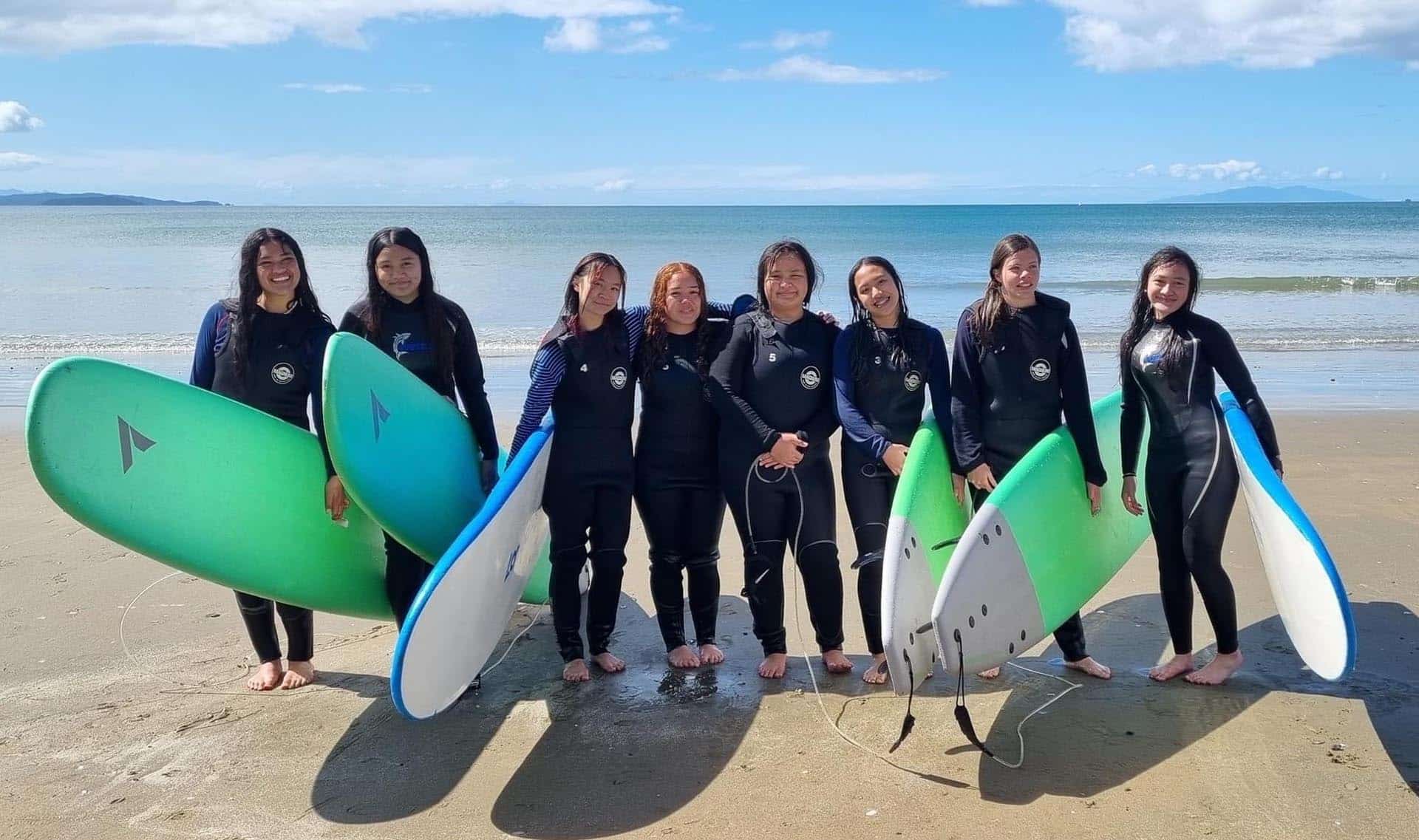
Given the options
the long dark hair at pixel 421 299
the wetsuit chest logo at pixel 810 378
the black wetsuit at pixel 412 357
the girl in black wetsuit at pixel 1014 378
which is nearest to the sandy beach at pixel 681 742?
the black wetsuit at pixel 412 357

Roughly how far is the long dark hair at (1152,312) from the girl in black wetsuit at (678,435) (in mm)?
1309

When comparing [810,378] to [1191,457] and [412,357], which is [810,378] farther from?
[412,357]

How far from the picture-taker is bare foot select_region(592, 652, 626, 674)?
3.55m

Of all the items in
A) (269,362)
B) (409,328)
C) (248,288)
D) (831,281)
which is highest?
(248,288)

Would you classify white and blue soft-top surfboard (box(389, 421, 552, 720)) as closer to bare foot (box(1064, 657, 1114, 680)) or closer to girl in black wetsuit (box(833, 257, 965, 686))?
girl in black wetsuit (box(833, 257, 965, 686))

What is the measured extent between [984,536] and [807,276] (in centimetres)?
102

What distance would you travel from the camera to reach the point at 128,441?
3094 mm

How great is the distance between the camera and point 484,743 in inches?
120

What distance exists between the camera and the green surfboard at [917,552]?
9.46 feet

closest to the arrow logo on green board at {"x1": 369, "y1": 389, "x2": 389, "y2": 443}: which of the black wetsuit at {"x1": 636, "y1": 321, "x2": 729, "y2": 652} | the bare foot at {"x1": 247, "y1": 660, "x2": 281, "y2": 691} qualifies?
the black wetsuit at {"x1": 636, "y1": 321, "x2": 729, "y2": 652}

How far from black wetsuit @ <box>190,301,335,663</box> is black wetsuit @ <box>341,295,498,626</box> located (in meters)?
0.13

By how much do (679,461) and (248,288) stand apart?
1455 millimetres

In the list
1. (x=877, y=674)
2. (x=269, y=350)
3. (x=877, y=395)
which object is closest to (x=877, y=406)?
(x=877, y=395)

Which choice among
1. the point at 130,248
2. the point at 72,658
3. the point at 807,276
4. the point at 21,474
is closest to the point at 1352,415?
the point at 807,276
